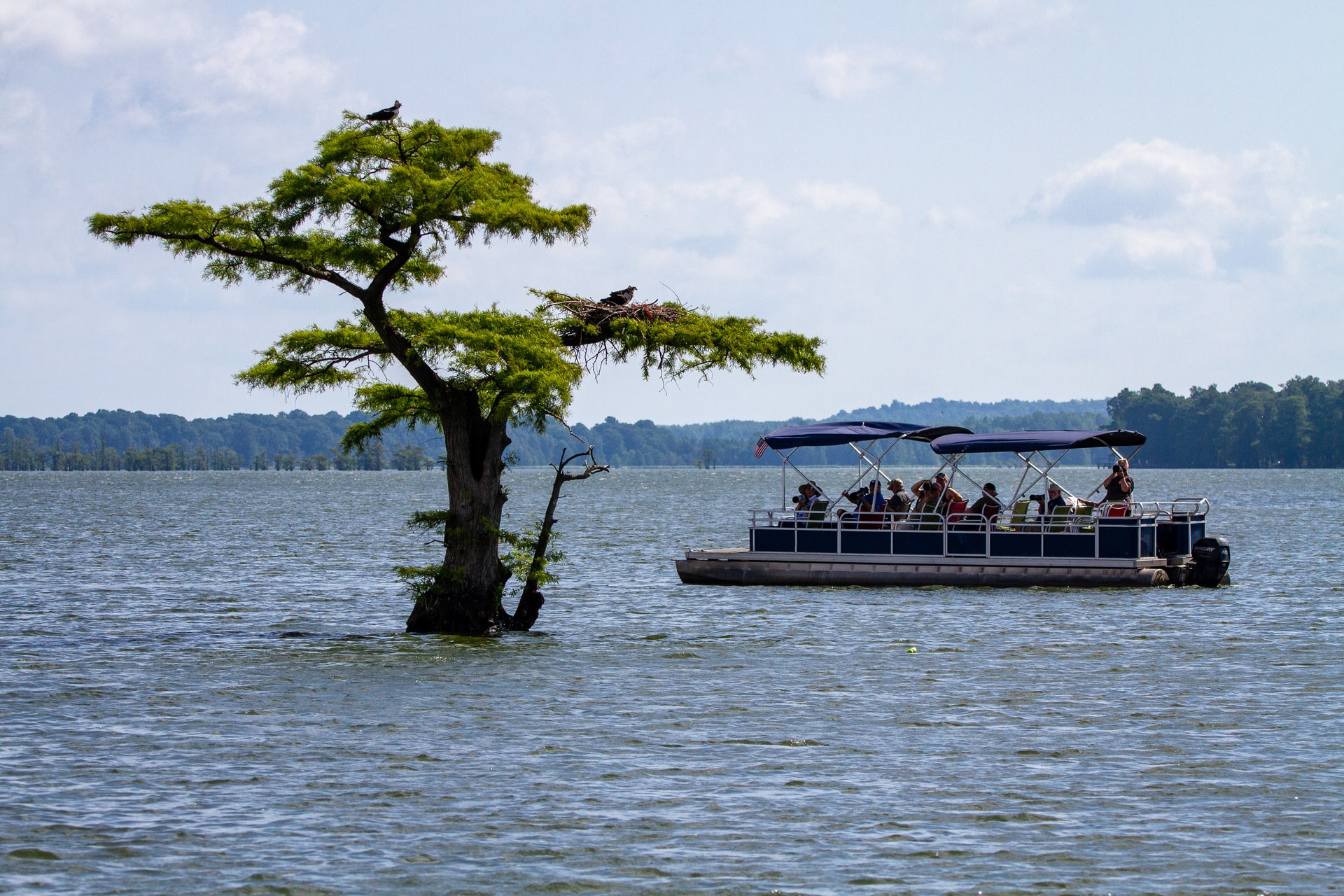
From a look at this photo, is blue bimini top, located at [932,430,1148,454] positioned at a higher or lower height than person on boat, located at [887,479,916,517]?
higher

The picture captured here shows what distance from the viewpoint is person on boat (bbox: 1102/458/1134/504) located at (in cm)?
3453

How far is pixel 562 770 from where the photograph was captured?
16781mm

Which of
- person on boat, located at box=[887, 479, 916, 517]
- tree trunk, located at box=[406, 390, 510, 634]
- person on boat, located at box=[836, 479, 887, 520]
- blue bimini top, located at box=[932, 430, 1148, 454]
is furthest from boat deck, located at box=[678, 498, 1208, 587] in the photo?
tree trunk, located at box=[406, 390, 510, 634]

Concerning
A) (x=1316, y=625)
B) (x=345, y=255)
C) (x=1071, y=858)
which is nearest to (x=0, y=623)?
(x=345, y=255)

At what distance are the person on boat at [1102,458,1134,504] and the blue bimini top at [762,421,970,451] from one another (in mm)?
3973

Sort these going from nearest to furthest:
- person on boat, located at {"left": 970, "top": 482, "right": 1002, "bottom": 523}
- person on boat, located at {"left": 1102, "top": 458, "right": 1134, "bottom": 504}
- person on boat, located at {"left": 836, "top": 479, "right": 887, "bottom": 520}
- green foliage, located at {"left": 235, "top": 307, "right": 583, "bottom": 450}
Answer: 1. green foliage, located at {"left": 235, "top": 307, "right": 583, "bottom": 450}
2. person on boat, located at {"left": 1102, "top": 458, "right": 1134, "bottom": 504}
3. person on boat, located at {"left": 970, "top": 482, "right": 1002, "bottom": 523}
4. person on boat, located at {"left": 836, "top": 479, "right": 887, "bottom": 520}

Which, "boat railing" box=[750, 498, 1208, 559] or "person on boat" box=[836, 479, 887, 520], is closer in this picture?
"boat railing" box=[750, 498, 1208, 559]

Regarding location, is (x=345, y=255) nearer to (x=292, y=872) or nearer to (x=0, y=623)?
(x=0, y=623)

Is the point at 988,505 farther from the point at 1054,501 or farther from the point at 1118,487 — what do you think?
the point at 1118,487

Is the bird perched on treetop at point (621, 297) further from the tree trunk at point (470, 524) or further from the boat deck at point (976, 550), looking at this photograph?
the boat deck at point (976, 550)

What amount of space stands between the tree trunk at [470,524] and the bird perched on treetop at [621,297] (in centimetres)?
286

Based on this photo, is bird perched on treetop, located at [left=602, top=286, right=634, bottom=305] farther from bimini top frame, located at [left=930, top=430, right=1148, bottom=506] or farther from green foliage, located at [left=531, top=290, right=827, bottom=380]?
bimini top frame, located at [left=930, top=430, right=1148, bottom=506]

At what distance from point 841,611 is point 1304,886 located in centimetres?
2121

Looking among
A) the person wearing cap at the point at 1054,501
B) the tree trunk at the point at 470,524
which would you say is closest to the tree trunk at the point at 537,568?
the tree trunk at the point at 470,524
